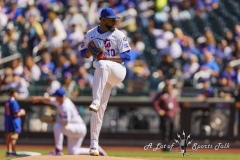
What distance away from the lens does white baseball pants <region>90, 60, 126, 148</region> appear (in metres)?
11.8

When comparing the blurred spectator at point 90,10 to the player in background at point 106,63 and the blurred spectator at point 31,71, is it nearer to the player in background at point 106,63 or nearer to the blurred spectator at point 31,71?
the blurred spectator at point 31,71

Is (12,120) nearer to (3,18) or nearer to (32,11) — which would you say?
(3,18)

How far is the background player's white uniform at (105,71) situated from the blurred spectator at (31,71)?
9.81m

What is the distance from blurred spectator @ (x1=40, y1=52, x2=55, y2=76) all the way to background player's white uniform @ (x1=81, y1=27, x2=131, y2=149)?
10229 mm

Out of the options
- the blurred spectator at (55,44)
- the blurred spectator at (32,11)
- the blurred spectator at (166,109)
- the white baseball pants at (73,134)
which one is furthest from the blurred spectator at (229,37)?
the white baseball pants at (73,134)

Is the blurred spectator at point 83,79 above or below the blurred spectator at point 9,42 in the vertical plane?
below

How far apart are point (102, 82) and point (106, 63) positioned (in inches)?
10.9

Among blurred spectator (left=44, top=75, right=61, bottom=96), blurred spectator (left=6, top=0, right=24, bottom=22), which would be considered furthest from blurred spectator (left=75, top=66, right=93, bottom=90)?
blurred spectator (left=6, top=0, right=24, bottom=22)

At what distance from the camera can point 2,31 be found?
2433cm

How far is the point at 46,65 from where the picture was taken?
73.8ft

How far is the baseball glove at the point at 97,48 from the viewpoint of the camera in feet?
39.0

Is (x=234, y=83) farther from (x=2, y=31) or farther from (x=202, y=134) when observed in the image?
(x=2, y=31)

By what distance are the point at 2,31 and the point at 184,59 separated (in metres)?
5.48

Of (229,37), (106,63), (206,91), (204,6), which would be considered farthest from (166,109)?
(106,63)
